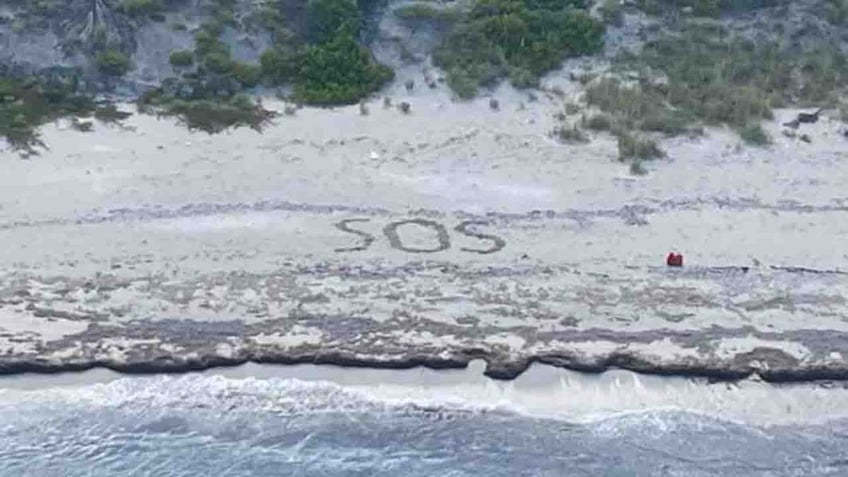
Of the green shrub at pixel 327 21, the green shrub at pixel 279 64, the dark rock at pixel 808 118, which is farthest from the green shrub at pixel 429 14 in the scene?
the dark rock at pixel 808 118

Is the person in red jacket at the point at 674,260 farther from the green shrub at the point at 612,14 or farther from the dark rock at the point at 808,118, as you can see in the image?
the green shrub at the point at 612,14

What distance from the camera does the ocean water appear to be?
55.6 ft

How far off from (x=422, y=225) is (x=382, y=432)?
17.5 ft

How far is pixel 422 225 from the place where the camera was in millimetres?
21969

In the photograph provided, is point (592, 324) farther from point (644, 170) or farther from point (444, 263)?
point (644, 170)

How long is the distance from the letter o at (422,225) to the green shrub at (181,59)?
310 inches

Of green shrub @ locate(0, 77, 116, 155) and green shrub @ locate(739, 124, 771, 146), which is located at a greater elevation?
green shrub @ locate(0, 77, 116, 155)

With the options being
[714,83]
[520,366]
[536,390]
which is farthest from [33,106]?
[714,83]

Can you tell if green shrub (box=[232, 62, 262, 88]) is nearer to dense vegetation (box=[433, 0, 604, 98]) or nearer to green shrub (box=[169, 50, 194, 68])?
green shrub (box=[169, 50, 194, 68])

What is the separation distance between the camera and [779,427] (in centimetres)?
1777

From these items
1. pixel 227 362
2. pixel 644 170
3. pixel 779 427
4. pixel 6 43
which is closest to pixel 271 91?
pixel 6 43

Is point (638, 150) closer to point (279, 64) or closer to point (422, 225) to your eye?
point (422, 225)

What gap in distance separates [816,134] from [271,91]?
11.4 meters

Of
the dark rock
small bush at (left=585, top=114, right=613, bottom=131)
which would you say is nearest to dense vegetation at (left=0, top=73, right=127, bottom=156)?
small bush at (left=585, top=114, right=613, bottom=131)
